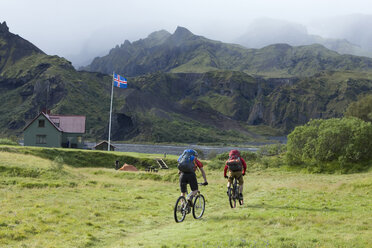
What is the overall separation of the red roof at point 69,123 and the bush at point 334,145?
153ft

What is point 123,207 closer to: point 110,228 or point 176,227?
point 110,228

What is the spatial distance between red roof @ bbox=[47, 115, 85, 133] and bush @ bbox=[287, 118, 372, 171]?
46.6m

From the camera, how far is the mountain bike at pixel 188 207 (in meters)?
14.5

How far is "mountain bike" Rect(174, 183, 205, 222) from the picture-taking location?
14.5 m

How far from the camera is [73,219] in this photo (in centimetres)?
1476

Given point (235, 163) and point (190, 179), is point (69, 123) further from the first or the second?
point (190, 179)

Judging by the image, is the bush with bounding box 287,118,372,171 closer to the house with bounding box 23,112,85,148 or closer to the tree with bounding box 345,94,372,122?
the house with bounding box 23,112,85,148

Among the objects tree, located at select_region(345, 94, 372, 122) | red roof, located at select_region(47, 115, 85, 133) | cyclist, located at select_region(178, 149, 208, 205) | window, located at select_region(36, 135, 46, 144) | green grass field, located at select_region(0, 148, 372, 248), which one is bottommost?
green grass field, located at select_region(0, 148, 372, 248)

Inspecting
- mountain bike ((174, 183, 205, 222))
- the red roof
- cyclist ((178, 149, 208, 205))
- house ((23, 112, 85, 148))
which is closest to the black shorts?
cyclist ((178, 149, 208, 205))

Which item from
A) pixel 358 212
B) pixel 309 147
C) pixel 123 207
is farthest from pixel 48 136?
pixel 358 212

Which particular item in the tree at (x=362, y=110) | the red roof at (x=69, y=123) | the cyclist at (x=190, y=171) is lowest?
the cyclist at (x=190, y=171)

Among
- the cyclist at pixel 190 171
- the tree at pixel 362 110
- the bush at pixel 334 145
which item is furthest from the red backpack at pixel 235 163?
the tree at pixel 362 110

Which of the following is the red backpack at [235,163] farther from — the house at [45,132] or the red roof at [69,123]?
the red roof at [69,123]

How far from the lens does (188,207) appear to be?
14758mm
